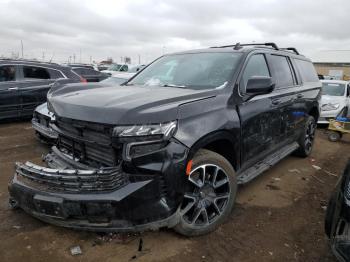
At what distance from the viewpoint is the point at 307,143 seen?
233 inches

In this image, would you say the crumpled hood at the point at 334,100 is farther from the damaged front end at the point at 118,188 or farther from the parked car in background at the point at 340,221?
the damaged front end at the point at 118,188

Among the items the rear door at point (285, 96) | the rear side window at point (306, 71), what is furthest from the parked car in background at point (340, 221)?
the rear side window at point (306, 71)

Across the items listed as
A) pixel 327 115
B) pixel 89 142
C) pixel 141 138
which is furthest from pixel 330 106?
pixel 89 142

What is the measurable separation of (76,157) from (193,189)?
3.90 ft

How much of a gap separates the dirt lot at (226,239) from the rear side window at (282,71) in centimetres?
158

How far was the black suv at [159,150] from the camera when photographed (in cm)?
242

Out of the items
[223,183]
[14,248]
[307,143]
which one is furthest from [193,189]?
[307,143]

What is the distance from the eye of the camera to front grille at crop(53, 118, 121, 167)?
2516 mm

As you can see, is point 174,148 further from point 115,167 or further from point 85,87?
point 85,87

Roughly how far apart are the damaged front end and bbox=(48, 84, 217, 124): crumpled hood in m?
0.13

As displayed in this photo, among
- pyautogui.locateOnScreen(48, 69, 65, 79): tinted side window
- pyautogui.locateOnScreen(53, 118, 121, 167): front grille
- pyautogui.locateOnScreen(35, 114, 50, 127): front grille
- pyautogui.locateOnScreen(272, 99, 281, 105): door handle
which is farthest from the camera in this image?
pyautogui.locateOnScreen(48, 69, 65, 79): tinted side window

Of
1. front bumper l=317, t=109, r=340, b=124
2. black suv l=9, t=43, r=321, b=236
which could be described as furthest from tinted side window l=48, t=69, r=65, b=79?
front bumper l=317, t=109, r=340, b=124

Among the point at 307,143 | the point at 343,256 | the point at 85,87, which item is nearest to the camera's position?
the point at 343,256

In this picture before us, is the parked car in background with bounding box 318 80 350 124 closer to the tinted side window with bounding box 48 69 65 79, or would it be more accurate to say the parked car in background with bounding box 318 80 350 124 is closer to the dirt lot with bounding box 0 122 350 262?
the dirt lot with bounding box 0 122 350 262
